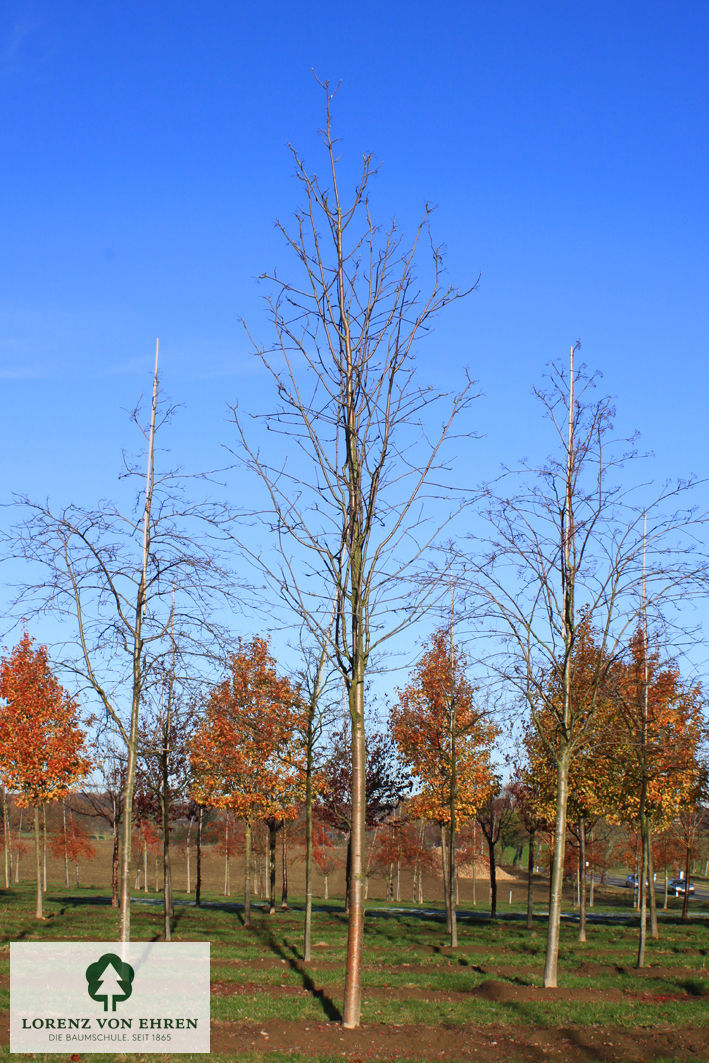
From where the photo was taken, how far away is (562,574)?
50.7 ft

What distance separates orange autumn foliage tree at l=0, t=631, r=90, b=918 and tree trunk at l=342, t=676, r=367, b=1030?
1594cm

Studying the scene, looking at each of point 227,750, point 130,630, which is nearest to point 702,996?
point 130,630

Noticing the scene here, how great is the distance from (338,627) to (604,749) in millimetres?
12535

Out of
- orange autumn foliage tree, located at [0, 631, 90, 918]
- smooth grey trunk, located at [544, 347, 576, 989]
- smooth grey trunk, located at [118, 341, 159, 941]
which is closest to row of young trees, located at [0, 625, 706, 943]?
orange autumn foliage tree, located at [0, 631, 90, 918]

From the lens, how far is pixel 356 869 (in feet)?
36.0

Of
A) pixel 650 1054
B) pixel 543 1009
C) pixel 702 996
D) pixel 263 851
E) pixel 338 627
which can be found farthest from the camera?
pixel 263 851

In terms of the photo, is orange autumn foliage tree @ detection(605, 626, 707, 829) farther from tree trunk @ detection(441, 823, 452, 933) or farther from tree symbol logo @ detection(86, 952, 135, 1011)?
tree symbol logo @ detection(86, 952, 135, 1011)

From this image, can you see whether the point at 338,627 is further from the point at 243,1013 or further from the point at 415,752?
the point at 415,752

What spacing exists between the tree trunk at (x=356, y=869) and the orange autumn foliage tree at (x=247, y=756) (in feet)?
44.3

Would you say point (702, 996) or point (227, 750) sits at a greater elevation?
point (227, 750)

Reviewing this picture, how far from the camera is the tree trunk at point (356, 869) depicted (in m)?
10.8

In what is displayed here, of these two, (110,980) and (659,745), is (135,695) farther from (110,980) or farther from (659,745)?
(659,745)

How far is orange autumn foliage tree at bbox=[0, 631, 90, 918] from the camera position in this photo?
25266mm

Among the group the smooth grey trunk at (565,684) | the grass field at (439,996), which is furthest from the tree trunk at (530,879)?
the smooth grey trunk at (565,684)
